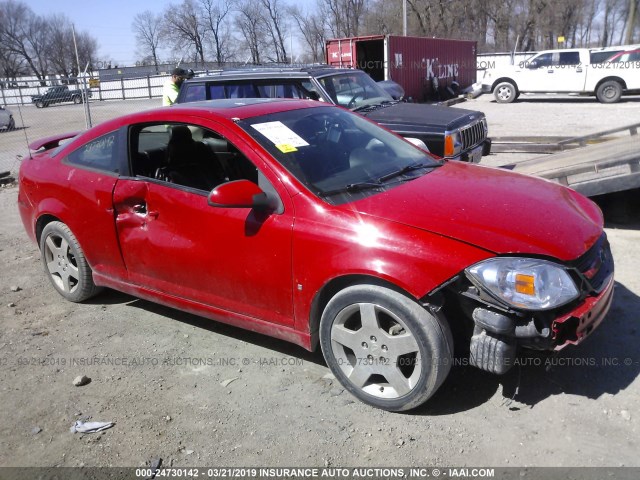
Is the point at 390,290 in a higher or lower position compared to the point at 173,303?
higher

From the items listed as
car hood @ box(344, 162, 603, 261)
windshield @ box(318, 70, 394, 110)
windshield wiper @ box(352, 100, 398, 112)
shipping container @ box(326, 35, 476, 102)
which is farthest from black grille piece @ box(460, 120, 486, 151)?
shipping container @ box(326, 35, 476, 102)

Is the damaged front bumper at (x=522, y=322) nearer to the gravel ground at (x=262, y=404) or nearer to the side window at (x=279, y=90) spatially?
the gravel ground at (x=262, y=404)

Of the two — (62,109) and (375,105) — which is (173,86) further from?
(62,109)

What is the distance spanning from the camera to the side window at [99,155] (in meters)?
4.07

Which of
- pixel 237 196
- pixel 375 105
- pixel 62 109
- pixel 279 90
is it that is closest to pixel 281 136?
pixel 237 196

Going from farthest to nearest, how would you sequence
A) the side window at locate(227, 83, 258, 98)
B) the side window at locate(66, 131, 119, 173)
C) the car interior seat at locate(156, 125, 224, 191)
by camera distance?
1. the side window at locate(227, 83, 258, 98)
2. the side window at locate(66, 131, 119, 173)
3. the car interior seat at locate(156, 125, 224, 191)

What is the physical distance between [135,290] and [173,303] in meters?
0.40

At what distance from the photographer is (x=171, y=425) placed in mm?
3100

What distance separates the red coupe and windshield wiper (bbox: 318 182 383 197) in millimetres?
14

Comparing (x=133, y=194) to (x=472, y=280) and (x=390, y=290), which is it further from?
(x=472, y=280)

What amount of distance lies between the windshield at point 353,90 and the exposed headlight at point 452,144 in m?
1.49

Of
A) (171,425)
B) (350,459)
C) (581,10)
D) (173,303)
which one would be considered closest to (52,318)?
(173,303)

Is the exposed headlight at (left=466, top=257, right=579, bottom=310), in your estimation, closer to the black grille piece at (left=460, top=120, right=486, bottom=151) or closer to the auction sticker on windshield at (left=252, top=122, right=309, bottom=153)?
the auction sticker on windshield at (left=252, top=122, right=309, bottom=153)

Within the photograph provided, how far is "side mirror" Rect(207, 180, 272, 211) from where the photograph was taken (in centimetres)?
313
